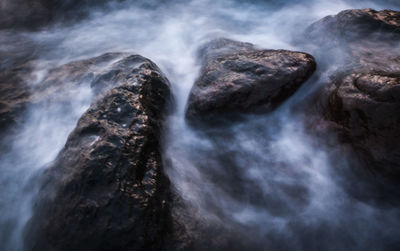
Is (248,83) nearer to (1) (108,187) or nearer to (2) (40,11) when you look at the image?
(1) (108,187)

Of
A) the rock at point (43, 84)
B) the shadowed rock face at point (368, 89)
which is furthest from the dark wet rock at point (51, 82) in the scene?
the shadowed rock face at point (368, 89)

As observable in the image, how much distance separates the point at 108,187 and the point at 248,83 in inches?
95.5

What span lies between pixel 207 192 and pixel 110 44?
5.34 meters

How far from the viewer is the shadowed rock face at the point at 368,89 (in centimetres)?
292

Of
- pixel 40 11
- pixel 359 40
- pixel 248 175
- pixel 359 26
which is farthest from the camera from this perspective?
pixel 40 11

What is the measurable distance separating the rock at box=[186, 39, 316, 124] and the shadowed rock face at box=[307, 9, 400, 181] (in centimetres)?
56

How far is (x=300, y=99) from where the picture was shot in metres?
3.96

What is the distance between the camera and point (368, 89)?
10.4 feet

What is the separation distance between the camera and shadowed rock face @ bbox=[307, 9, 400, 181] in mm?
2924

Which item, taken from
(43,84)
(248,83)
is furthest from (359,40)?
(43,84)

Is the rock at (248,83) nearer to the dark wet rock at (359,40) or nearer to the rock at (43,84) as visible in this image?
the dark wet rock at (359,40)

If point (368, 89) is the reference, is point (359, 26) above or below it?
above

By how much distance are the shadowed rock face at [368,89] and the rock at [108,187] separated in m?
2.49

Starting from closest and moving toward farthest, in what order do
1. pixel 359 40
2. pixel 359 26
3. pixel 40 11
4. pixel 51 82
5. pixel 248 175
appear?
pixel 248 175, pixel 359 40, pixel 359 26, pixel 51 82, pixel 40 11
